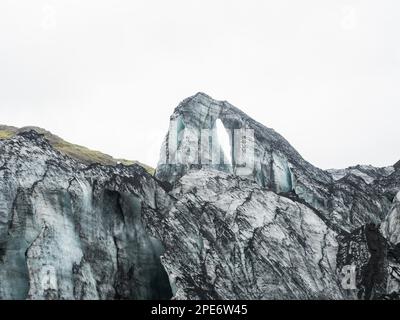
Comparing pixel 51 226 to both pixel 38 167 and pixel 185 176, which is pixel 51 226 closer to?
pixel 38 167

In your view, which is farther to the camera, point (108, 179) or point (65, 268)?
point (108, 179)

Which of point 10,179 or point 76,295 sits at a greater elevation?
point 10,179

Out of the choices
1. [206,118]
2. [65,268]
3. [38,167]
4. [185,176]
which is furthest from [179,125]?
[65,268]

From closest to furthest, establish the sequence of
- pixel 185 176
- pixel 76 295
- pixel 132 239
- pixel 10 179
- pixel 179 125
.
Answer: pixel 76 295 < pixel 10 179 < pixel 132 239 < pixel 185 176 < pixel 179 125

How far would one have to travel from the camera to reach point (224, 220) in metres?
69.3

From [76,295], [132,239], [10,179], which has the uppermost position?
[10,179]

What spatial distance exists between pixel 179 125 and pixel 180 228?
90.7ft

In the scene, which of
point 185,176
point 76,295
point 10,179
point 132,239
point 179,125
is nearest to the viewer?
point 76,295

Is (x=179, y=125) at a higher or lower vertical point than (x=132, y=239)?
higher

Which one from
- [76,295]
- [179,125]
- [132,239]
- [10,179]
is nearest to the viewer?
[76,295]

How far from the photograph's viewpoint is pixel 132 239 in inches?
2574

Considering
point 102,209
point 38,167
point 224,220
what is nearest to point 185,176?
point 224,220

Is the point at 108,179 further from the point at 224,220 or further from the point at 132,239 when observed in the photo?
Result: the point at 224,220

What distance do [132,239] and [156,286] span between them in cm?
564
